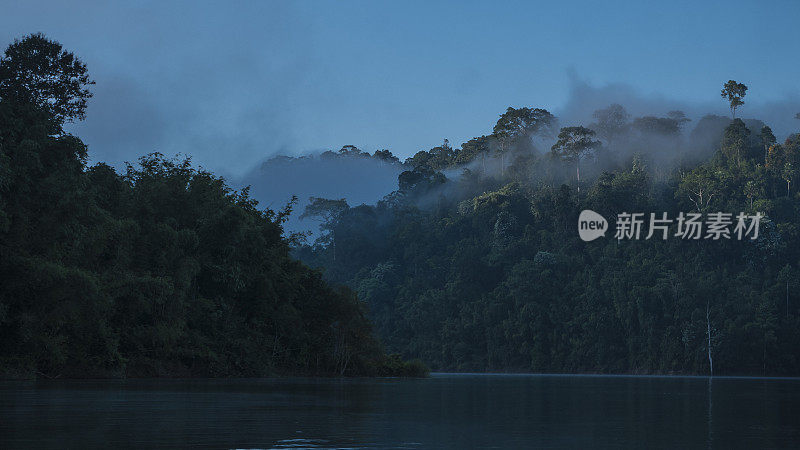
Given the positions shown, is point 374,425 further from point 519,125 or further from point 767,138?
point 519,125

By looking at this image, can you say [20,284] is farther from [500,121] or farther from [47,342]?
[500,121]

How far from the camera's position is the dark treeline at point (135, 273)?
26.9m

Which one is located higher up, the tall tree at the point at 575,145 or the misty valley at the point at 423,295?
the tall tree at the point at 575,145

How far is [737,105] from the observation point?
349 feet

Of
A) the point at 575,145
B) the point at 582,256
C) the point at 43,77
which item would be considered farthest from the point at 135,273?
the point at 575,145

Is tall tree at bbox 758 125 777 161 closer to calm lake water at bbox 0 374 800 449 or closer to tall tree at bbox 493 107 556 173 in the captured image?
tall tree at bbox 493 107 556 173

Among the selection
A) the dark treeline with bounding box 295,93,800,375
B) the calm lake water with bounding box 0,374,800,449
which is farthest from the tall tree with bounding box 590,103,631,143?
the calm lake water with bounding box 0,374,800,449

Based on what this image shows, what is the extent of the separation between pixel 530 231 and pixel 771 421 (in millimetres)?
87622

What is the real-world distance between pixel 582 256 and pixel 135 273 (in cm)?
6503

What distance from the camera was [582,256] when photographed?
9162cm

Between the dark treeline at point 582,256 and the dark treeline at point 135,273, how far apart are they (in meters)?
35.4

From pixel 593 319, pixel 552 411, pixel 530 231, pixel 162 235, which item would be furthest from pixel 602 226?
pixel 552 411

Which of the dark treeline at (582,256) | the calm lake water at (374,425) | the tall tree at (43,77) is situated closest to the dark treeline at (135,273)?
the tall tree at (43,77)

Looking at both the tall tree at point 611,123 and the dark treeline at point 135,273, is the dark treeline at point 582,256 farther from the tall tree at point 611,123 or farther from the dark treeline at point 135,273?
the dark treeline at point 135,273
